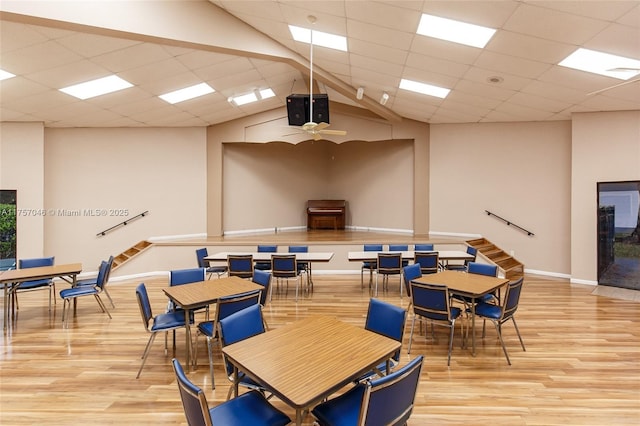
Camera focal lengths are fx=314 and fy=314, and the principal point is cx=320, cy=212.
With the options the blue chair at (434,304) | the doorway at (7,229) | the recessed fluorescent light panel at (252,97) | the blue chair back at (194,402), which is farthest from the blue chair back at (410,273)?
the doorway at (7,229)

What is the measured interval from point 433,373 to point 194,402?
2576 mm

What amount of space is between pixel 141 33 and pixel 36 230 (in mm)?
6143

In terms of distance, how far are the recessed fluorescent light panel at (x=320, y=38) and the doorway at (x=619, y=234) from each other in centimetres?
625

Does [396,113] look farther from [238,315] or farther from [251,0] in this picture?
[238,315]

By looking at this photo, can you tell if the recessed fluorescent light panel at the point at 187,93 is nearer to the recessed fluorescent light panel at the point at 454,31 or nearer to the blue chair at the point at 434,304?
the recessed fluorescent light panel at the point at 454,31

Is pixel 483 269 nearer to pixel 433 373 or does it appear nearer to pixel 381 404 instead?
pixel 433 373

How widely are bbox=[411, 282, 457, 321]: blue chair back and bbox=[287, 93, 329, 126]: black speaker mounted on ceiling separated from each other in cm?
424

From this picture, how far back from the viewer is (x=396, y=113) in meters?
8.73

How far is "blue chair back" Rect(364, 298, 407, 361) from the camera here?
2.56m

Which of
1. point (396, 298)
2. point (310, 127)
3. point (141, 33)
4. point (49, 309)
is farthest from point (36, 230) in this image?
point (396, 298)

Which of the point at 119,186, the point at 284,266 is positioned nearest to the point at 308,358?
the point at 284,266

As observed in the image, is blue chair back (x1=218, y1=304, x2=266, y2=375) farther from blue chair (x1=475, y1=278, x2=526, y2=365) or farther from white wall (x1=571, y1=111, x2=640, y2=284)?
white wall (x1=571, y1=111, x2=640, y2=284)

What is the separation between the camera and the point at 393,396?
1.69 m

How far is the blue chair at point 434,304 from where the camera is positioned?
3.46 meters
